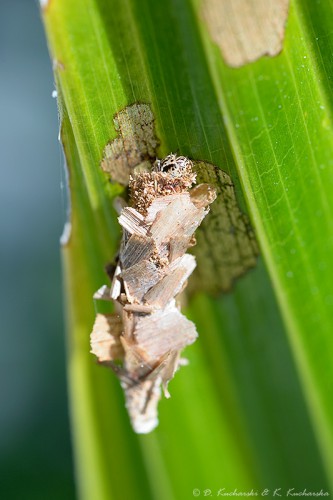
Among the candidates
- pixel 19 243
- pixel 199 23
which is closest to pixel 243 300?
pixel 199 23

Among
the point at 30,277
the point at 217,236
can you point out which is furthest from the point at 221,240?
the point at 30,277

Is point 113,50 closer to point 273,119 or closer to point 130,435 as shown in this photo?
point 273,119

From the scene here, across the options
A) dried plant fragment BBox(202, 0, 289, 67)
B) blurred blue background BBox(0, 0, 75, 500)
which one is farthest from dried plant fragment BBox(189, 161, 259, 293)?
blurred blue background BBox(0, 0, 75, 500)

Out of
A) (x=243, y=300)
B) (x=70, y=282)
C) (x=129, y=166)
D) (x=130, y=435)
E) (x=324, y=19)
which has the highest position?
(x=324, y=19)

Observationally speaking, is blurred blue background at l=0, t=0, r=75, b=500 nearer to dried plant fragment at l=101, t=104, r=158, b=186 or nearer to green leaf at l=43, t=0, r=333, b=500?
green leaf at l=43, t=0, r=333, b=500

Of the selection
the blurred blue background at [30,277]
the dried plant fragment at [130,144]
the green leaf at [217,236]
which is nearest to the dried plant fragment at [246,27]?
the green leaf at [217,236]

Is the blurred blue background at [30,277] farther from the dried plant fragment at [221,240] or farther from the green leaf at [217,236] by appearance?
the dried plant fragment at [221,240]
